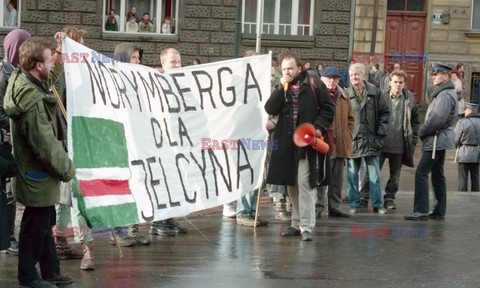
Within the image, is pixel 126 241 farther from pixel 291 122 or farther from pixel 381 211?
pixel 381 211

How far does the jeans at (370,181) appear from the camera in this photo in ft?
40.4

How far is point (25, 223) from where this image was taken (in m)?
7.48

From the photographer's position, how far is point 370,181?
1239 cm

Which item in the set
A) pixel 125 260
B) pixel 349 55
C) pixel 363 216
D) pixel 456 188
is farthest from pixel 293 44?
pixel 125 260

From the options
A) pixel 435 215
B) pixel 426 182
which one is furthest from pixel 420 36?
pixel 426 182

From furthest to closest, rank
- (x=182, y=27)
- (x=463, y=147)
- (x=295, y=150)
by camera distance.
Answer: (x=182, y=27) → (x=463, y=147) → (x=295, y=150)

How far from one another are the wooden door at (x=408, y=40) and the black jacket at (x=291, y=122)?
696 inches

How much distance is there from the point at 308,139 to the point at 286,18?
1652 centimetres

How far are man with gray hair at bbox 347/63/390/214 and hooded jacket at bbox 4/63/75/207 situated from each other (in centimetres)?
560

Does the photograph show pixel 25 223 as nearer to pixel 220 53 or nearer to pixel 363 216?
pixel 363 216

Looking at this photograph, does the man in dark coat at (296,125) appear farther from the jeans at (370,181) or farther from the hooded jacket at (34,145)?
the hooded jacket at (34,145)

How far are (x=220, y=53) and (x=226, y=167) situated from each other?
49.6ft

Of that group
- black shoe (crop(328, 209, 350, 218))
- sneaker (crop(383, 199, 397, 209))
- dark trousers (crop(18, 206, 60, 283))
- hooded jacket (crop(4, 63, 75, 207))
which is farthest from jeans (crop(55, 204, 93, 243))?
sneaker (crop(383, 199, 397, 209))

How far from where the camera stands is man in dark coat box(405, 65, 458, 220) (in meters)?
11.6
